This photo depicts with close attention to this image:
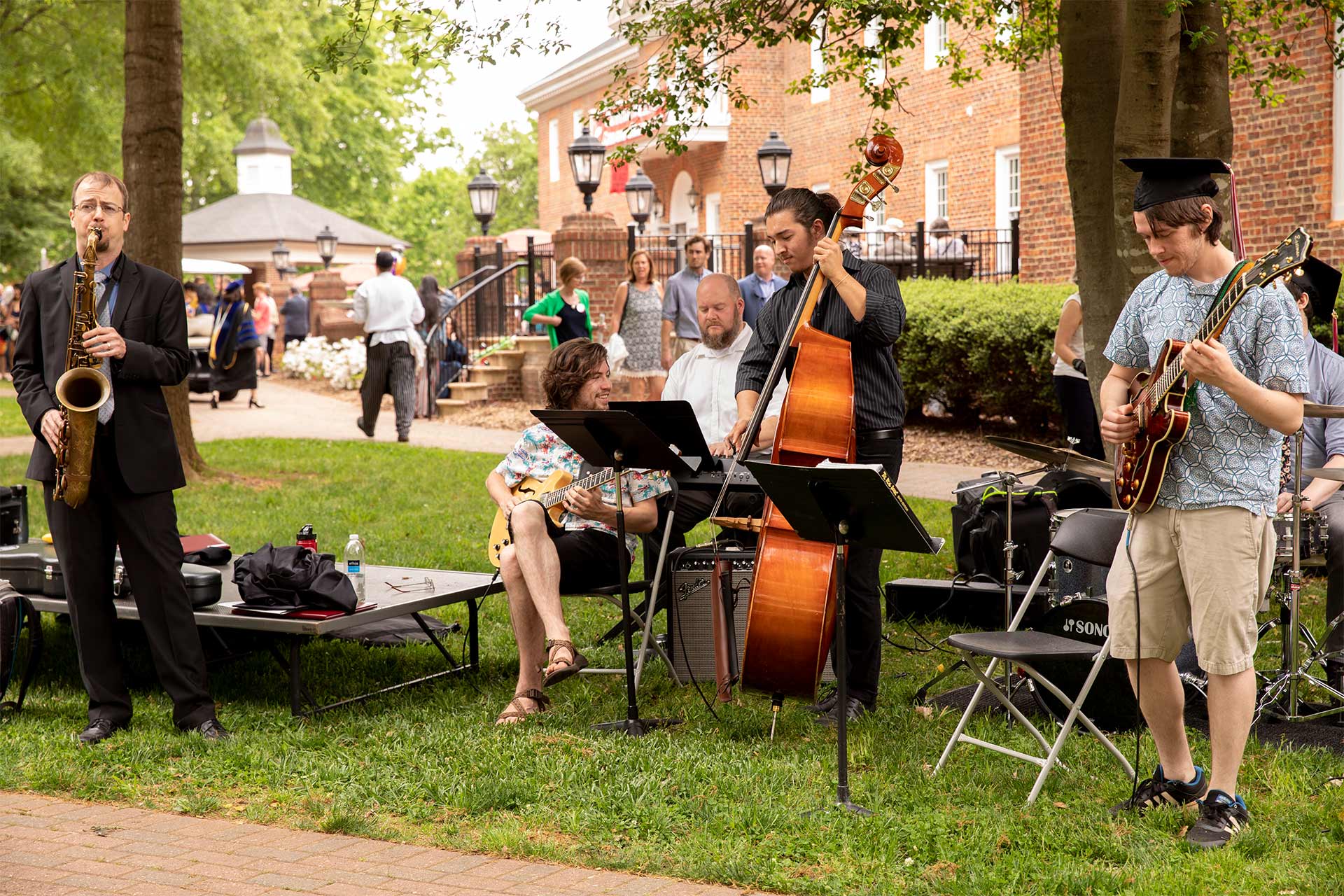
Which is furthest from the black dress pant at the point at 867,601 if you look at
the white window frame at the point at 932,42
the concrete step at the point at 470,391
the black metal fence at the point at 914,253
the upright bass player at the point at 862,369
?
the white window frame at the point at 932,42

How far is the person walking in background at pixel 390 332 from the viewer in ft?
50.5

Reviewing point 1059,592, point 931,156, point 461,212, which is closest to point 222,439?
point 1059,592

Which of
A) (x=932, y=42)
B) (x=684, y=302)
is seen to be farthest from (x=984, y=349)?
(x=932, y=42)

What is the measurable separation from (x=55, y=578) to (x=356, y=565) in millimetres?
1336

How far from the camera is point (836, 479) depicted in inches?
182

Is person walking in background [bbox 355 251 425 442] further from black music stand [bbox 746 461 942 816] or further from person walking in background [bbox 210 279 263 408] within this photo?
black music stand [bbox 746 461 942 816]

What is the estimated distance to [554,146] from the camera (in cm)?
4312

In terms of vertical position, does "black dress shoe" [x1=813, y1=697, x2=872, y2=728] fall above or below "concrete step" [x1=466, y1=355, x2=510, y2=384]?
below

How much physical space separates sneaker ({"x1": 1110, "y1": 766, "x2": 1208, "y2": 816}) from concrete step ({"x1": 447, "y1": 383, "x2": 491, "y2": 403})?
16.4 meters

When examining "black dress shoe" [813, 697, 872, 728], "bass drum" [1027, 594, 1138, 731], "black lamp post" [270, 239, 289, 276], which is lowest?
"black dress shoe" [813, 697, 872, 728]

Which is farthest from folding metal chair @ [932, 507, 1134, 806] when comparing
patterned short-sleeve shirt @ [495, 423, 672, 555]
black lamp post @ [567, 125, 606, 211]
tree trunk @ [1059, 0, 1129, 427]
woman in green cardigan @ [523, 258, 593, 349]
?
black lamp post @ [567, 125, 606, 211]

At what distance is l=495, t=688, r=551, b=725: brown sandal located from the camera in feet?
19.5

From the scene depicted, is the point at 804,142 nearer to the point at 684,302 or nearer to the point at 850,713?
the point at 684,302

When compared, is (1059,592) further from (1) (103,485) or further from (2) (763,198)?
(2) (763,198)
